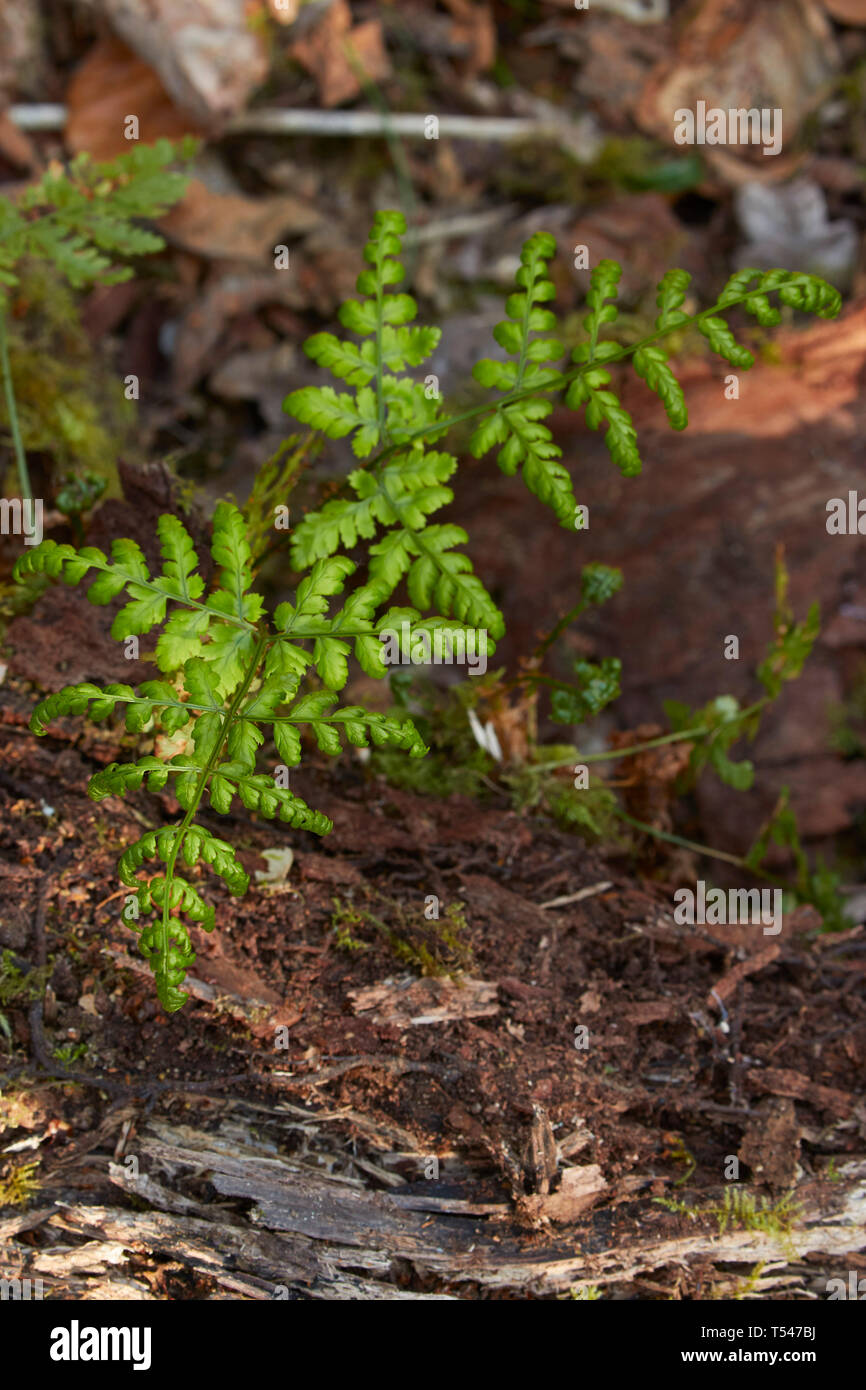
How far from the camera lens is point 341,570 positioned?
236 centimetres

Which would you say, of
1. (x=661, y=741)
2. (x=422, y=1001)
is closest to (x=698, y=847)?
(x=661, y=741)

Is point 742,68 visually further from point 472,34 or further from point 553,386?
point 553,386

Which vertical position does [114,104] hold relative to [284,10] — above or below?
below

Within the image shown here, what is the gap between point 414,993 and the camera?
2660 mm

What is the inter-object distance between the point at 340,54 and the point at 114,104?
1189 mm

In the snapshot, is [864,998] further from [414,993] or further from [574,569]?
[574,569]

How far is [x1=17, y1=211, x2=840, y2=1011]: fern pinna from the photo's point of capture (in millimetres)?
2203

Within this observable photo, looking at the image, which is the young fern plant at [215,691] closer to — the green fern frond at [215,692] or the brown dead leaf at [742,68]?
the green fern frond at [215,692]

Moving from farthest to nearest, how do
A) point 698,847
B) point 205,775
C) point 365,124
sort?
1. point 365,124
2. point 698,847
3. point 205,775

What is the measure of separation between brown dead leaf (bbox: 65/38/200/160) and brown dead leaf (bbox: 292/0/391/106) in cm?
73

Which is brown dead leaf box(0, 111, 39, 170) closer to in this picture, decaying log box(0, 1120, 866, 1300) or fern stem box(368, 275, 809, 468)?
fern stem box(368, 275, 809, 468)

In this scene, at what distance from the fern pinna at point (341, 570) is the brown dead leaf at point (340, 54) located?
3119 mm

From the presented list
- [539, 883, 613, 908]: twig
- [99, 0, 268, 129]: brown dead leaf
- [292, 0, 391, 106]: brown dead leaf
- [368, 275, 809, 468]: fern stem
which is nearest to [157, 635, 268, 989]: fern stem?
[368, 275, 809, 468]: fern stem

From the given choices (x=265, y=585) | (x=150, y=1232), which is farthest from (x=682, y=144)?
(x=150, y=1232)
